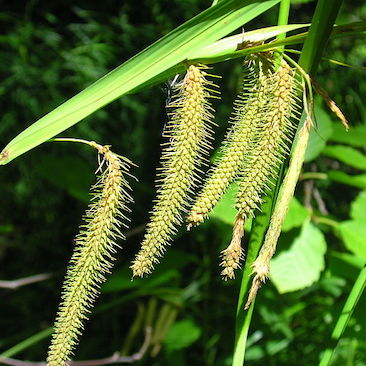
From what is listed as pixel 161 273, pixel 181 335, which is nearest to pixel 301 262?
pixel 161 273

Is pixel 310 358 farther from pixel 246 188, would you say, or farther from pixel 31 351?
pixel 246 188

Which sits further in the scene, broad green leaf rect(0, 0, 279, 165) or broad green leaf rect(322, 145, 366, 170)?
broad green leaf rect(322, 145, 366, 170)

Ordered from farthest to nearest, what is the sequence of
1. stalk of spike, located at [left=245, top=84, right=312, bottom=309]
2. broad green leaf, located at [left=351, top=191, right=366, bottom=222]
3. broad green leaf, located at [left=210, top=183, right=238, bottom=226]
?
broad green leaf, located at [left=351, top=191, right=366, bottom=222] → broad green leaf, located at [left=210, top=183, right=238, bottom=226] → stalk of spike, located at [left=245, top=84, right=312, bottom=309]

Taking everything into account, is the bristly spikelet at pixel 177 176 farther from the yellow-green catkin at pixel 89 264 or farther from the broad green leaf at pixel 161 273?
the broad green leaf at pixel 161 273

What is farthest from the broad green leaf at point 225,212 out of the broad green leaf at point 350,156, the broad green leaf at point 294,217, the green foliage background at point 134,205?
the green foliage background at point 134,205

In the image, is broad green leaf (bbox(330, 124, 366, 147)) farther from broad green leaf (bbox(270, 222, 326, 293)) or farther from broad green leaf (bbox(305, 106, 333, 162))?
broad green leaf (bbox(270, 222, 326, 293))

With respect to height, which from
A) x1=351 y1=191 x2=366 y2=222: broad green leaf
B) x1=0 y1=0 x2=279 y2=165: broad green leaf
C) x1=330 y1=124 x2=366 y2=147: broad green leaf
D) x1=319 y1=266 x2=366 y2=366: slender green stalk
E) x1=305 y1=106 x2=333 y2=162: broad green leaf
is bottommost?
x1=319 y1=266 x2=366 y2=366: slender green stalk

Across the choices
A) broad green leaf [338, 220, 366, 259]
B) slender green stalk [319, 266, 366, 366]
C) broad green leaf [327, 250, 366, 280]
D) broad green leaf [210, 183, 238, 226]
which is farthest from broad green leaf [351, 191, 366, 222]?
slender green stalk [319, 266, 366, 366]
